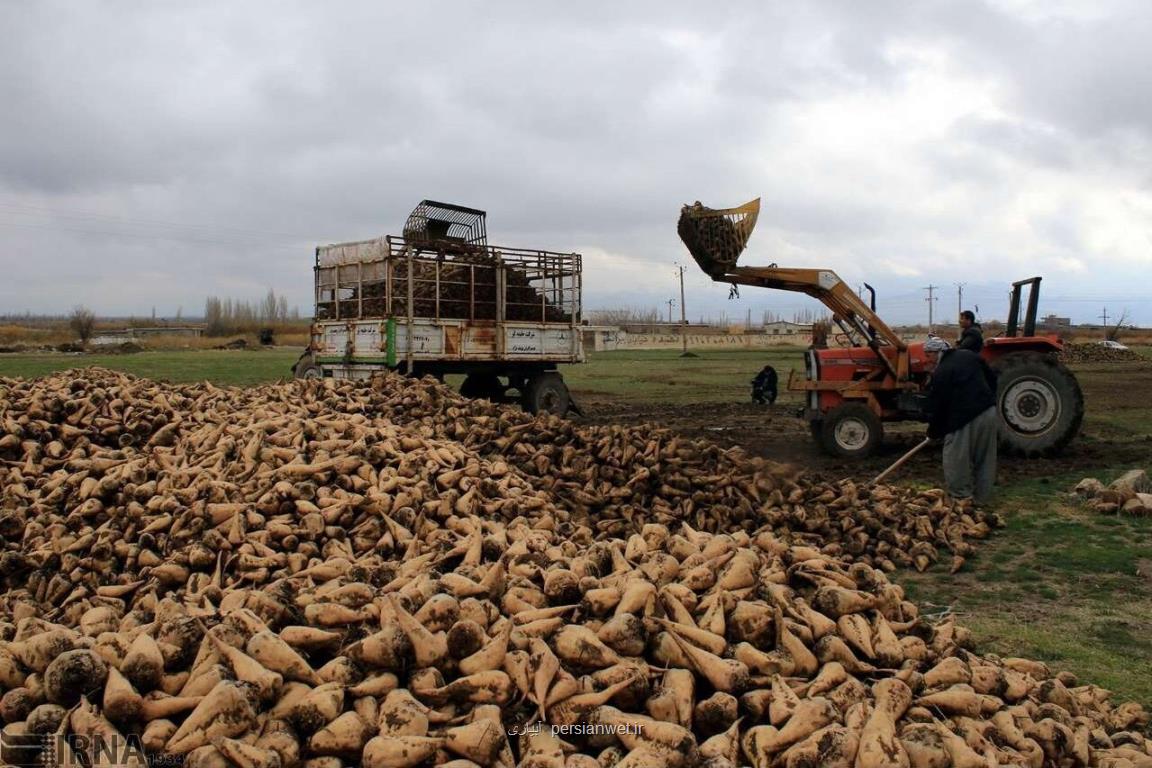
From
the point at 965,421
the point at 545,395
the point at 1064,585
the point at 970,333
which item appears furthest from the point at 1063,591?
the point at 545,395

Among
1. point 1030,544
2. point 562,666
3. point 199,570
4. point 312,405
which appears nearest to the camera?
point 562,666

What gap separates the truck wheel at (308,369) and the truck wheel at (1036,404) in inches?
395

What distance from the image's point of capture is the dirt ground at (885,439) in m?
10.8

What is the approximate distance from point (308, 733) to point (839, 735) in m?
1.84

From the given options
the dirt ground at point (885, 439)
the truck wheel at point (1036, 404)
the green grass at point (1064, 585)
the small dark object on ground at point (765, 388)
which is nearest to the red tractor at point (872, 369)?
the truck wheel at point (1036, 404)

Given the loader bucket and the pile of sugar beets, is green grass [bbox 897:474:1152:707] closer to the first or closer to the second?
the pile of sugar beets

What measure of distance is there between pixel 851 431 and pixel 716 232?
10.5 feet

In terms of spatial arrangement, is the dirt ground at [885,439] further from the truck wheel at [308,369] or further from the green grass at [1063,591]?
the truck wheel at [308,369]

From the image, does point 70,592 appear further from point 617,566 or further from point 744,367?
point 744,367

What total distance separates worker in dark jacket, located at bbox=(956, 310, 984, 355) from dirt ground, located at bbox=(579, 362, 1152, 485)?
1697mm

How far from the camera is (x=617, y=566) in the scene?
13.9ft

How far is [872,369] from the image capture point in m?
11.6

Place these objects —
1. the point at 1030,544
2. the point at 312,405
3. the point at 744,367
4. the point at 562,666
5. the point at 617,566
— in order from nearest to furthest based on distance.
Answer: the point at 562,666
the point at 617,566
the point at 1030,544
the point at 312,405
the point at 744,367

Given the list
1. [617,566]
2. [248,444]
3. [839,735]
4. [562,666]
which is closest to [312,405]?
[248,444]
